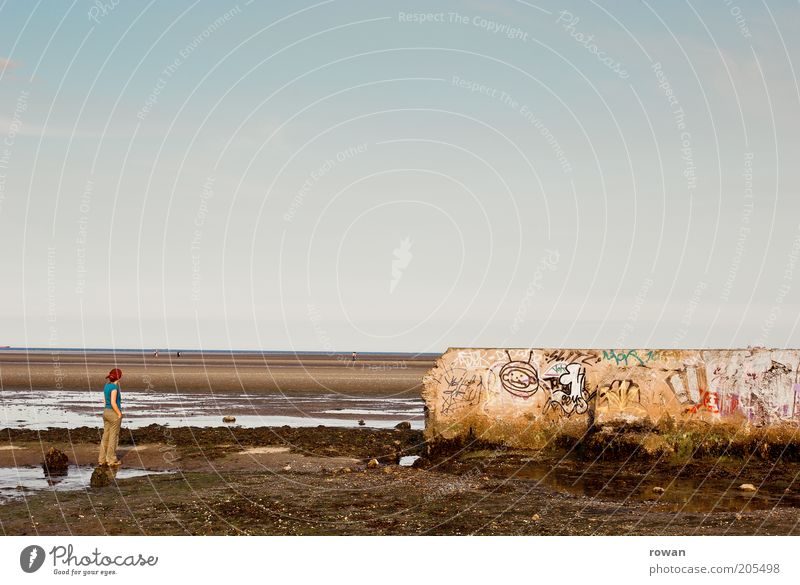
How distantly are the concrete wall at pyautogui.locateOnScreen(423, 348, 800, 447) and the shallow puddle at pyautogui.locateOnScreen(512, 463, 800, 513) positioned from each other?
192cm

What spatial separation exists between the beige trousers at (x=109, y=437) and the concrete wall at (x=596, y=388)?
26.8 ft

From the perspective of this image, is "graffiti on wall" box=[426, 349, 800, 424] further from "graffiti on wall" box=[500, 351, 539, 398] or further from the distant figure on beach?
the distant figure on beach

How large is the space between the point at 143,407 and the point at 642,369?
25.5 meters

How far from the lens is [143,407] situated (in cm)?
3862

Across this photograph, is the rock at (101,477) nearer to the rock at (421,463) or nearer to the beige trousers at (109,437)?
the beige trousers at (109,437)

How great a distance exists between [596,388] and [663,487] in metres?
4.58

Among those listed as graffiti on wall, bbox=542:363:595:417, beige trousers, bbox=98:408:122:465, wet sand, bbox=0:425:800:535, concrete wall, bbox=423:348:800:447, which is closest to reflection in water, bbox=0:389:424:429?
wet sand, bbox=0:425:800:535

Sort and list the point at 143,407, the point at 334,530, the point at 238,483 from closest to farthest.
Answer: the point at 334,530
the point at 238,483
the point at 143,407

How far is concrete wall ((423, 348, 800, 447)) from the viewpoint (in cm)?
2162

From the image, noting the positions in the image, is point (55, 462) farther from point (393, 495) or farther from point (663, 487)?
point (663, 487)

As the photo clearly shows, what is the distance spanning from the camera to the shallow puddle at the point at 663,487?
629 inches

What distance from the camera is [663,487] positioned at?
1777 cm

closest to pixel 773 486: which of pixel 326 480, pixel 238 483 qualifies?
pixel 326 480

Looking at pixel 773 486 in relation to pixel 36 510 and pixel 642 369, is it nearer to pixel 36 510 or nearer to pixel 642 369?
pixel 642 369
